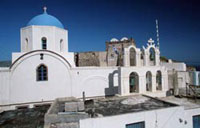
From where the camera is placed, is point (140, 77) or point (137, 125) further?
point (140, 77)

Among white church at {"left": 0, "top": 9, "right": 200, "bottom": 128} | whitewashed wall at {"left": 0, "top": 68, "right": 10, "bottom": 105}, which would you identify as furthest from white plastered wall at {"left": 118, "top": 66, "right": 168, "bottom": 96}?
whitewashed wall at {"left": 0, "top": 68, "right": 10, "bottom": 105}

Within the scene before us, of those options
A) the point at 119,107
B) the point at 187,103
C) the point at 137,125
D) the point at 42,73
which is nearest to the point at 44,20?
the point at 42,73

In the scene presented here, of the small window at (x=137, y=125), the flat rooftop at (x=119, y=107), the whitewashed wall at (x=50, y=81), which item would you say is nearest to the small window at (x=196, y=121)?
the flat rooftop at (x=119, y=107)

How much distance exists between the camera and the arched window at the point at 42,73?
13.4 meters

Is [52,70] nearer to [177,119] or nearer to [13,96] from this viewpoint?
[13,96]

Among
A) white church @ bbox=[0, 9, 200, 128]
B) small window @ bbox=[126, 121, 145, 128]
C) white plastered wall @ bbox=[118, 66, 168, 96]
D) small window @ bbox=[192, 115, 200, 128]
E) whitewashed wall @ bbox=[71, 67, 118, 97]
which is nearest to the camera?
small window @ bbox=[126, 121, 145, 128]

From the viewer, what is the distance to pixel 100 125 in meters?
6.76

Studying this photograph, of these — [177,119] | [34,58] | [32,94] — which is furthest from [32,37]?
[177,119]

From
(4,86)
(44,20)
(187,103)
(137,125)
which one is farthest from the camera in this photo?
(44,20)

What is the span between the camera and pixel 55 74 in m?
13.9

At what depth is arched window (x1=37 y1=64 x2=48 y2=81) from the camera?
13.4 metres

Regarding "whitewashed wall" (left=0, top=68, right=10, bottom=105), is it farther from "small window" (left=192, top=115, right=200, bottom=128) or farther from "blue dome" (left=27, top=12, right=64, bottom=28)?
"small window" (left=192, top=115, right=200, bottom=128)

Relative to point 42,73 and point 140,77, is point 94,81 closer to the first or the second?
point 140,77

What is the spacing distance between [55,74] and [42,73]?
1.26m
